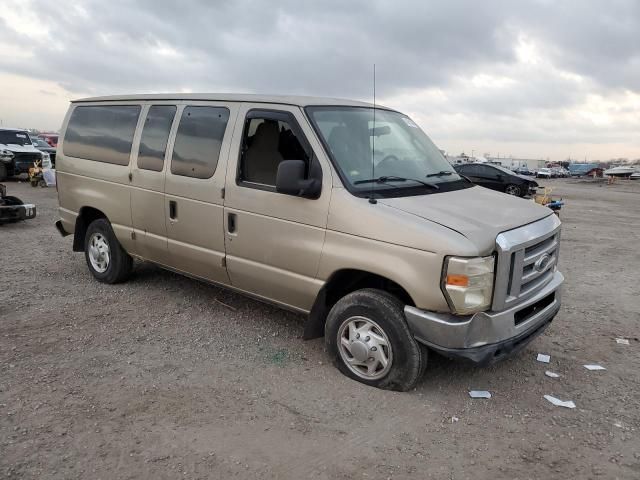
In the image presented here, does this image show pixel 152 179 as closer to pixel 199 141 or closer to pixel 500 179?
pixel 199 141

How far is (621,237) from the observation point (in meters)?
11.9

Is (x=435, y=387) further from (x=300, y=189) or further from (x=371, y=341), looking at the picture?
(x=300, y=189)

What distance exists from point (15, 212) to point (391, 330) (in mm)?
8913

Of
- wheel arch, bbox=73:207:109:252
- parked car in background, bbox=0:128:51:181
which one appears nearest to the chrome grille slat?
wheel arch, bbox=73:207:109:252

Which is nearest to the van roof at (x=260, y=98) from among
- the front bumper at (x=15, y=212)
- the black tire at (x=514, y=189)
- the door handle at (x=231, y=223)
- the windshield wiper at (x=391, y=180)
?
the windshield wiper at (x=391, y=180)

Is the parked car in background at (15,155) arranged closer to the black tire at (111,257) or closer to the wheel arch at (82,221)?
the wheel arch at (82,221)

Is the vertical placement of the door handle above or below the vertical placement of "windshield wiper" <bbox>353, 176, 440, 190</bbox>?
below

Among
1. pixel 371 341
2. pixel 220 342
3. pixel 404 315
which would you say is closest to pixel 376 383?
pixel 371 341

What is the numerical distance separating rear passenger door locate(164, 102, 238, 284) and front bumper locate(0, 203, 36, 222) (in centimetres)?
631

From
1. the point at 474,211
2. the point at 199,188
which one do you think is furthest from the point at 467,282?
the point at 199,188

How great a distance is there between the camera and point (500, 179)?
22078mm

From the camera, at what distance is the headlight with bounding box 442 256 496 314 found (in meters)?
3.36

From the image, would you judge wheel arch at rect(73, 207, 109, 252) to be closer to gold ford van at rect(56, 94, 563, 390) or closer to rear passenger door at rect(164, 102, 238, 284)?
gold ford van at rect(56, 94, 563, 390)

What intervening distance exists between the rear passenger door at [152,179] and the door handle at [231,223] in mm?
971
